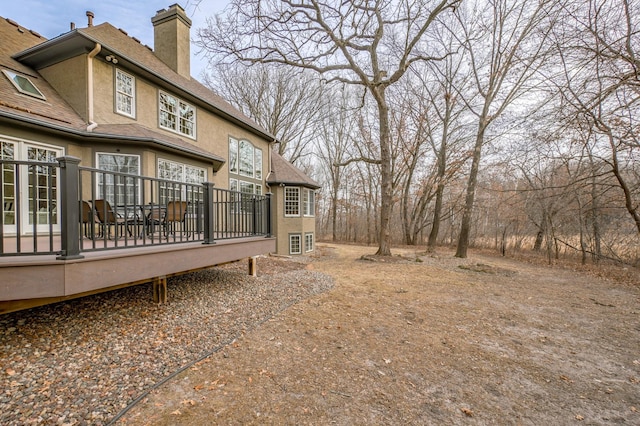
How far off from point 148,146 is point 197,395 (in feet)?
A: 20.3

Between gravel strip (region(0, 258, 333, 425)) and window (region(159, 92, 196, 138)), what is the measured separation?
5.29 meters

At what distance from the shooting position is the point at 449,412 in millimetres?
2566

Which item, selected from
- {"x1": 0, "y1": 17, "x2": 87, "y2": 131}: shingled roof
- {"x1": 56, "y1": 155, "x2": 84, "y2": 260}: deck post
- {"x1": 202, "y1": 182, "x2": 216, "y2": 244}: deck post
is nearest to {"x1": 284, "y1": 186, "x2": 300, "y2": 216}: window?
{"x1": 0, "y1": 17, "x2": 87, "y2": 131}: shingled roof

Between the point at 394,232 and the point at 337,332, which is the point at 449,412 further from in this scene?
the point at 394,232

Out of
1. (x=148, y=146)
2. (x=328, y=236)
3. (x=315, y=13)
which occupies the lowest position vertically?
(x=328, y=236)

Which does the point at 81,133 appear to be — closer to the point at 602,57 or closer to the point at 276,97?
the point at 602,57

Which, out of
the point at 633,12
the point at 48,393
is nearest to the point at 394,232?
the point at 633,12

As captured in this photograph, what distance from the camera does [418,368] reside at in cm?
330

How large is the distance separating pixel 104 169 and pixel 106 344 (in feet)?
14.3

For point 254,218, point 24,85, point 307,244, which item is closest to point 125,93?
point 24,85

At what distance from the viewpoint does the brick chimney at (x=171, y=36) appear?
9945 mm

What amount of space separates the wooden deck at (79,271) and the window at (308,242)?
10862 mm

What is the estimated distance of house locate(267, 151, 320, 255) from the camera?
46.2ft

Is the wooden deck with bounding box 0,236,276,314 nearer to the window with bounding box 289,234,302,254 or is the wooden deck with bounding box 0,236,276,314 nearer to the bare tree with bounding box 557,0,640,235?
the bare tree with bounding box 557,0,640,235
